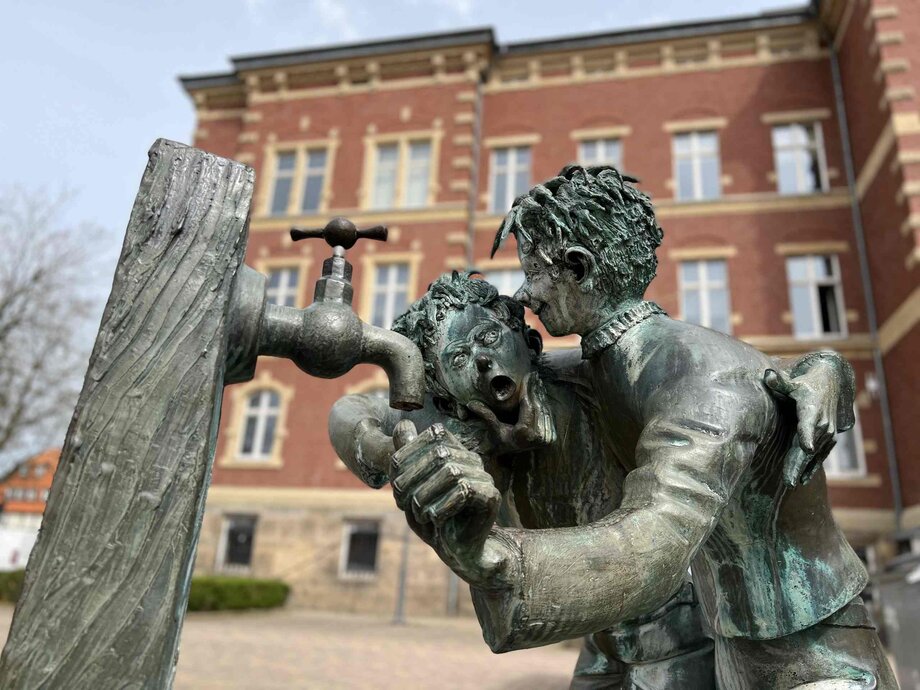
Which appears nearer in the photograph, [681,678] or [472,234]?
[681,678]

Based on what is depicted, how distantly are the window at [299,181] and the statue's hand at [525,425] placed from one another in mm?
16441

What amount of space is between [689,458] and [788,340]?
14.5 m

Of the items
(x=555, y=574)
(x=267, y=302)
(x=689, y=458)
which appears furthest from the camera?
(x=267, y=302)

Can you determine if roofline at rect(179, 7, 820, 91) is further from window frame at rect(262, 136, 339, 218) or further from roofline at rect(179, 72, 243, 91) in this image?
window frame at rect(262, 136, 339, 218)

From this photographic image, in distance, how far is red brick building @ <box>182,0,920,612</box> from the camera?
13.1m

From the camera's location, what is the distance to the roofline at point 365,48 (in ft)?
55.7

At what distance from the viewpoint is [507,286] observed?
1509 centimetres

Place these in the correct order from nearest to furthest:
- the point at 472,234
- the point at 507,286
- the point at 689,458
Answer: the point at 689,458
the point at 507,286
the point at 472,234

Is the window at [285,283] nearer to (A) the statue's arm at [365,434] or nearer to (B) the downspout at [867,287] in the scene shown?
(B) the downspout at [867,287]

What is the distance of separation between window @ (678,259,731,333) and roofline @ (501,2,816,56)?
5.41 m

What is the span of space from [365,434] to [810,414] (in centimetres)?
73

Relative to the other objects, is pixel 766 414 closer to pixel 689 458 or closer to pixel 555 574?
pixel 689 458

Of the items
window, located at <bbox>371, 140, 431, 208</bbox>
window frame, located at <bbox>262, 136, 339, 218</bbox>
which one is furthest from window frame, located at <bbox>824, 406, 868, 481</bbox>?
window frame, located at <bbox>262, 136, 339, 218</bbox>

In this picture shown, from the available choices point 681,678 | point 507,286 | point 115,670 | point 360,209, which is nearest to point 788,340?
point 507,286
